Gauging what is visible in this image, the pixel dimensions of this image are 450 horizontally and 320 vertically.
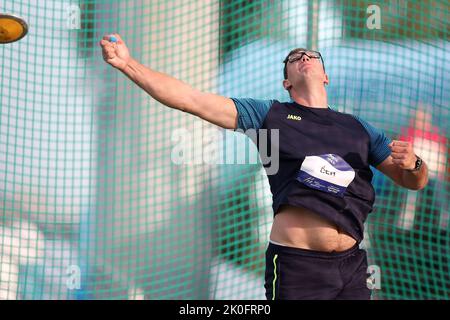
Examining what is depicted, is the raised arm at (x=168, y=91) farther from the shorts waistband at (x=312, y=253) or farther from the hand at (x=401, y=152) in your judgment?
the hand at (x=401, y=152)

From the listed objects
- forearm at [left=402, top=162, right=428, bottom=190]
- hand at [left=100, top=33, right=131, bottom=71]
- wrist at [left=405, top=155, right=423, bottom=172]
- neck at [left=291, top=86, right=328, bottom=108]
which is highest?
hand at [left=100, top=33, right=131, bottom=71]

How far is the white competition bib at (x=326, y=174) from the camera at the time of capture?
436 centimetres

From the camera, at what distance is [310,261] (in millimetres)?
4352

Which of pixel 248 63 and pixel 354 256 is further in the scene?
pixel 248 63

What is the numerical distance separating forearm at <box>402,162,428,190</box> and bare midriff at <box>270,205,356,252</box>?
488 mm

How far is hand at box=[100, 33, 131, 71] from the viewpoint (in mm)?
4172

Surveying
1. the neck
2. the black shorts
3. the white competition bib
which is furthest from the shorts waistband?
the neck

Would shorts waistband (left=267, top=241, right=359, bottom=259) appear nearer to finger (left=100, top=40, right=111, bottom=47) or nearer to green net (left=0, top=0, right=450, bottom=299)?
finger (left=100, top=40, right=111, bottom=47)

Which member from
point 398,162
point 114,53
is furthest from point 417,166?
point 114,53

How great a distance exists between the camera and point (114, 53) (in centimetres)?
420

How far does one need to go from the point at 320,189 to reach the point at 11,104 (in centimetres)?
318

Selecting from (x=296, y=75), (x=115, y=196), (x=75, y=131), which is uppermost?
(x=296, y=75)

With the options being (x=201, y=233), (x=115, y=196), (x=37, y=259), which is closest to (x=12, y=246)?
(x=37, y=259)

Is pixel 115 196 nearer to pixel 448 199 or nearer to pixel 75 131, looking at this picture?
pixel 75 131
